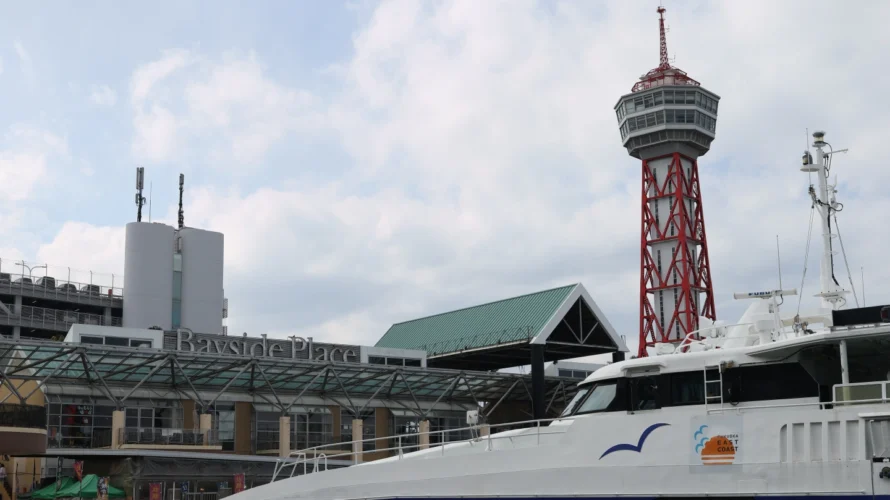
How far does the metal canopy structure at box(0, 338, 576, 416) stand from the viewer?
49688 millimetres

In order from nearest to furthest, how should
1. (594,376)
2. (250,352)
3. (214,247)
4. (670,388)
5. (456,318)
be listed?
(670,388) < (594,376) < (250,352) < (456,318) < (214,247)

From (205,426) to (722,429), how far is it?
39384 mm

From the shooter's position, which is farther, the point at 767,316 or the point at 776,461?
the point at 767,316

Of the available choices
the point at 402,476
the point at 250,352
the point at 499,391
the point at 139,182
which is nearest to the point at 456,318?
the point at 499,391

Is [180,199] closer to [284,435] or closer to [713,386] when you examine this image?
[284,435]

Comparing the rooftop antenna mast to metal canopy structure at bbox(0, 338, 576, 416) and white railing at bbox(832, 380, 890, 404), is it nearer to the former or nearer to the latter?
metal canopy structure at bbox(0, 338, 576, 416)

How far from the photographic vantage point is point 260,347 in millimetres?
65375

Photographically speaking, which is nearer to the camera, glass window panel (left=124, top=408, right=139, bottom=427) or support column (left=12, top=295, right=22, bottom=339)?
glass window panel (left=124, top=408, right=139, bottom=427)

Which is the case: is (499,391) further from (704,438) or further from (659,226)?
(704,438)

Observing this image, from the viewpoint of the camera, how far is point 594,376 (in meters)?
24.2

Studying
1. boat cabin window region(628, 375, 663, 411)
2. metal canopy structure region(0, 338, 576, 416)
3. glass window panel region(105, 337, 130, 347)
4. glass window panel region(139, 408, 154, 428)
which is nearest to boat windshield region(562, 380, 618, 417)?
boat cabin window region(628, 375, 663, 411)

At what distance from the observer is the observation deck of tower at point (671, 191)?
322 feet

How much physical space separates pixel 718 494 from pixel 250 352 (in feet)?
160

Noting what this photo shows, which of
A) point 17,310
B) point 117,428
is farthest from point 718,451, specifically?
point 17,310
